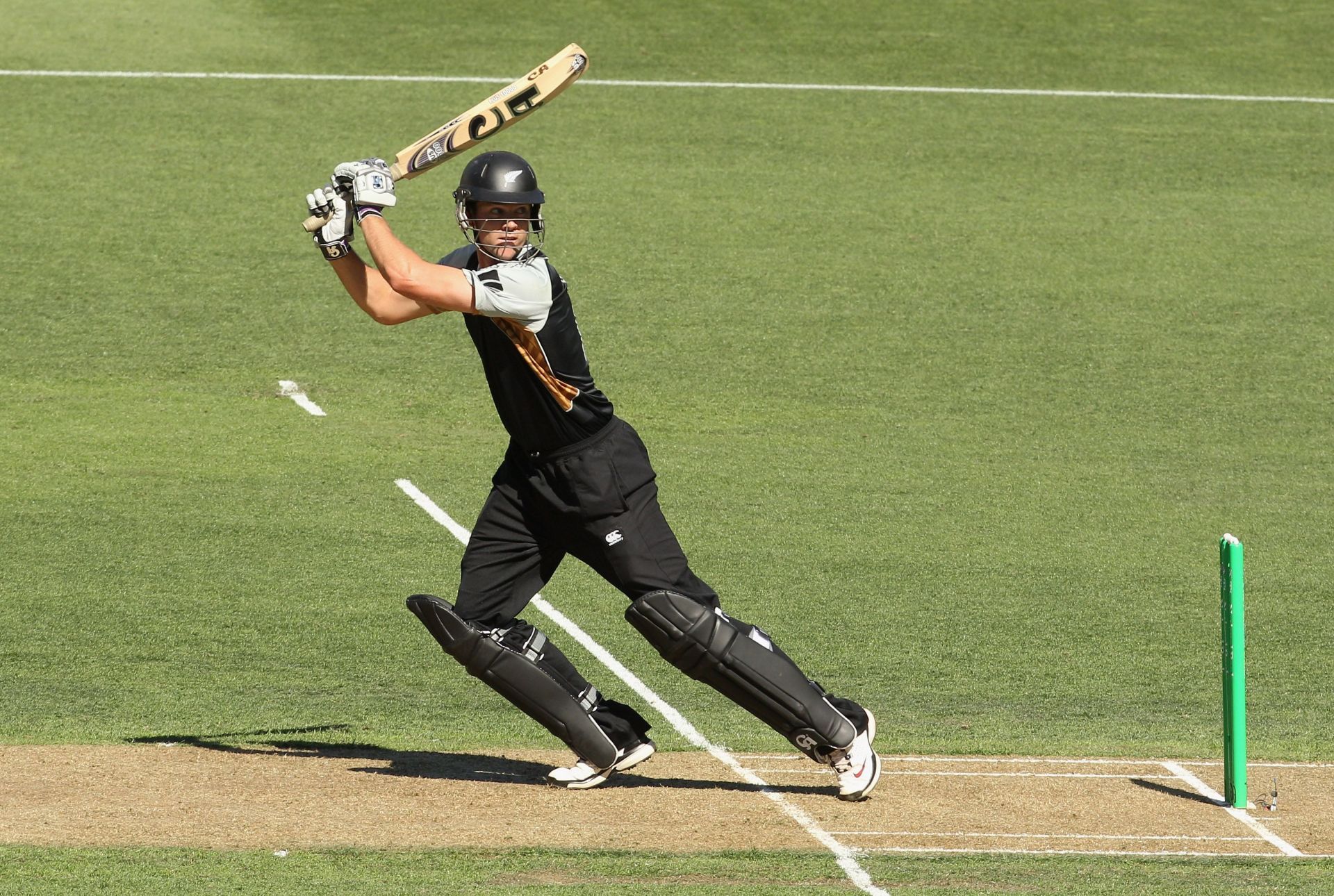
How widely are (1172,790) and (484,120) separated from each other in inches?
146

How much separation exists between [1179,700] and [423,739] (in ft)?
11.6

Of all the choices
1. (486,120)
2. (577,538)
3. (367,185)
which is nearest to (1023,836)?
(577,538)

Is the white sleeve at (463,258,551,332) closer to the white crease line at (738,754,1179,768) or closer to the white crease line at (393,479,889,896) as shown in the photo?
the white crease line at (393,479,889,896)

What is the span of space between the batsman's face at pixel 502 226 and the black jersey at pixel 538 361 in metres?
0.08

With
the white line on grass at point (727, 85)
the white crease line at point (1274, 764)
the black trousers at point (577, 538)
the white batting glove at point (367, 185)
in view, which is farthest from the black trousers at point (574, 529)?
the white line on grass at point (727, 85)

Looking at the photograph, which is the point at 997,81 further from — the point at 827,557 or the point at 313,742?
the point at 313,742

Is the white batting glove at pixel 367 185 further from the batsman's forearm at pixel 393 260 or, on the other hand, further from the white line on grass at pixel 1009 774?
the white line on grass at pixel 1009 774

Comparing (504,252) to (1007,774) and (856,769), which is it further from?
(1007,774)

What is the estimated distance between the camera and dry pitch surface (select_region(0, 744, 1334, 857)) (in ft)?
19.7

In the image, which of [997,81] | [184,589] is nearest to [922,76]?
[997,81]

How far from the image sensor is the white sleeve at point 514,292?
6113mm

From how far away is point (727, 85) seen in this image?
2191 cm

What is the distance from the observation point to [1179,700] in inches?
328

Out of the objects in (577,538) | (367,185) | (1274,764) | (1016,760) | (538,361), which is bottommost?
(1016,760)
